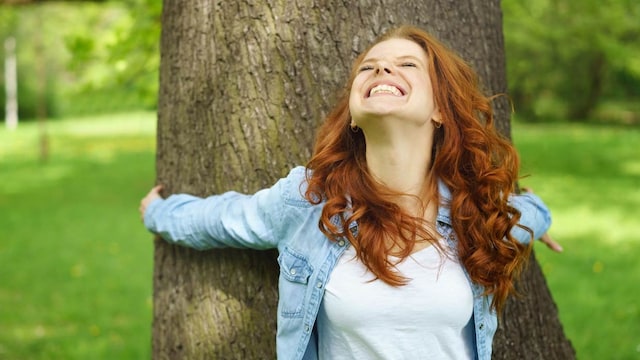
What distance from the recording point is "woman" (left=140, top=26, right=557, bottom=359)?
2225mm

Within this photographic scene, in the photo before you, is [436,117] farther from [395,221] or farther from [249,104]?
[249,104]

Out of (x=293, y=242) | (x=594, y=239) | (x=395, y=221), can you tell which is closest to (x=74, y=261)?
(x=594, y=239)

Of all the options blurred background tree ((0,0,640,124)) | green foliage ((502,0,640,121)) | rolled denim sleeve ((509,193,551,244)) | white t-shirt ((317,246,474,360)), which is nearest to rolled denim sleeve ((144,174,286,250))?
white t-shirt ((317,246,474,360))

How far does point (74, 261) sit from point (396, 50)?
22.3 ft

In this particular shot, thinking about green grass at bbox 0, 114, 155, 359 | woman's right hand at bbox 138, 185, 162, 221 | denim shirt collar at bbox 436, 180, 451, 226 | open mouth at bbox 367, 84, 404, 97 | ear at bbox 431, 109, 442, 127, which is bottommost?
green grass at bbox 0, 114, 155, 359

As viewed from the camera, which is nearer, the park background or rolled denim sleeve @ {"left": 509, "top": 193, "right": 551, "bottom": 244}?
rolled denim sleeve @ {"left": 509, "top": 193, "right": 551, "bottom": 244}

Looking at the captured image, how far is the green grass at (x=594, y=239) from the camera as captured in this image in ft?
18.6

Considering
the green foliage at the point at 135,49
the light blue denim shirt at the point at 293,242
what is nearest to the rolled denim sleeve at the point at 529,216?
the light blue denim shirt at the point at 293,242

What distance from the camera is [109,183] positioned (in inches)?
596

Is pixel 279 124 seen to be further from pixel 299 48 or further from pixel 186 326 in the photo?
pixel 186 326

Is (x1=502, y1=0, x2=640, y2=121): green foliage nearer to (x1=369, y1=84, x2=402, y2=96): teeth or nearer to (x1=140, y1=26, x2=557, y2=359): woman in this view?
(x1=140, y1=26, x2=557, y2=359): woman

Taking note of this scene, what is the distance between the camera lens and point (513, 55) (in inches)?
942

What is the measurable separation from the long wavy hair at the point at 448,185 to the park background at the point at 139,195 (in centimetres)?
313

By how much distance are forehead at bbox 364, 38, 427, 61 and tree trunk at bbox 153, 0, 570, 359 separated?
1.14 feet
